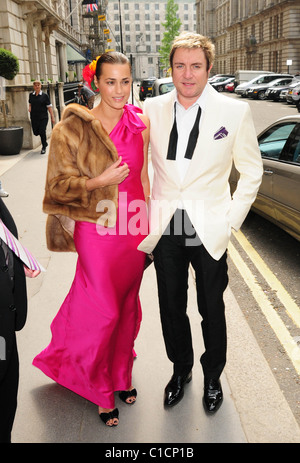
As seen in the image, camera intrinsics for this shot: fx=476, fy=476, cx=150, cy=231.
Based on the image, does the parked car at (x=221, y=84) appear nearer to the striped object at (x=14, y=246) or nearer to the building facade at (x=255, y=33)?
the building facade at (x=255, y=33)

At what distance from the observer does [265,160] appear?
6.21m

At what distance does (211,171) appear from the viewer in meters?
2.75

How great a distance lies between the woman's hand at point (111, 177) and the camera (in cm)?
265

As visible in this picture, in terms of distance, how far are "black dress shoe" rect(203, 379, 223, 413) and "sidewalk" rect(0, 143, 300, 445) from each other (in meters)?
0.04

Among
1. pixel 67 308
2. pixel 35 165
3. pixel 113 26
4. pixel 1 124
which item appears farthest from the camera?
pixel 113 26

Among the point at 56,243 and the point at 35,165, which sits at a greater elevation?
the point at 56,243

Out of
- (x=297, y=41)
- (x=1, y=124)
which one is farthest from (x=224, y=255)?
(x=297, y=41)

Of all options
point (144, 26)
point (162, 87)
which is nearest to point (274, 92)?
point (162, 87)

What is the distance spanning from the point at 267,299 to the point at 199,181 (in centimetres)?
243

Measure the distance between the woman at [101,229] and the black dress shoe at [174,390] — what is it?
23cm

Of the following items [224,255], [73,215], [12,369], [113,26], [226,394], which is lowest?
[226,394]

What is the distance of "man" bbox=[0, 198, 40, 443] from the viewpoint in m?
2.29

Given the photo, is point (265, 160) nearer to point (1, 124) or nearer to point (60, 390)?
point (60, 390)
